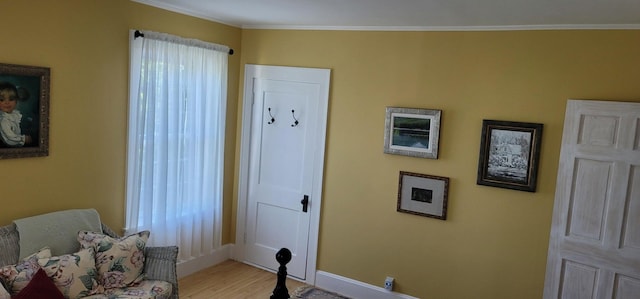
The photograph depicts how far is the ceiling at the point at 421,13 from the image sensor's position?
2.81 m

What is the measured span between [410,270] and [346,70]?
1.83 metres

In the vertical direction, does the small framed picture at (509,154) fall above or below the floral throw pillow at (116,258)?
above

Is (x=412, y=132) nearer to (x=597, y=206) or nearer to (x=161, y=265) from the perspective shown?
(x=597, y=206)

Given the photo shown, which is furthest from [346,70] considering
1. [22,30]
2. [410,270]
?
[22,30]

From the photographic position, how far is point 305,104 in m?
4.43

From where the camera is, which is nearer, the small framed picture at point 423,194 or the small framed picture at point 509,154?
the small framed picture at point 509,154

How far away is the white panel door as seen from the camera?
441cm

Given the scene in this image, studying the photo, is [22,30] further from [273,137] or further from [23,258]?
[273,137]

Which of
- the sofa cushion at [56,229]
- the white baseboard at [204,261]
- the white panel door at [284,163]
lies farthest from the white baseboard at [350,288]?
the sofa cushion at [56,229]

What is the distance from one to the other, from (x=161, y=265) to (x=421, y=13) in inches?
98.7

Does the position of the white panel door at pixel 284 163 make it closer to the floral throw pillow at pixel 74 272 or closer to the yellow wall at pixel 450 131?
the yellow wall at pixel 450 131

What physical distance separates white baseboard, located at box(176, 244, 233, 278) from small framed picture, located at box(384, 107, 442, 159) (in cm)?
206

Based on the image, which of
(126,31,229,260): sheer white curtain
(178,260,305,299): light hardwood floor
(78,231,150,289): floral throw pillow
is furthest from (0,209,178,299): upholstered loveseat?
(178,260,305,299): light hardwood floor

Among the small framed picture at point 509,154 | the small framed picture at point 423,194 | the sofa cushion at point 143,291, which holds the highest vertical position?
the small framed picture at point 509,154
